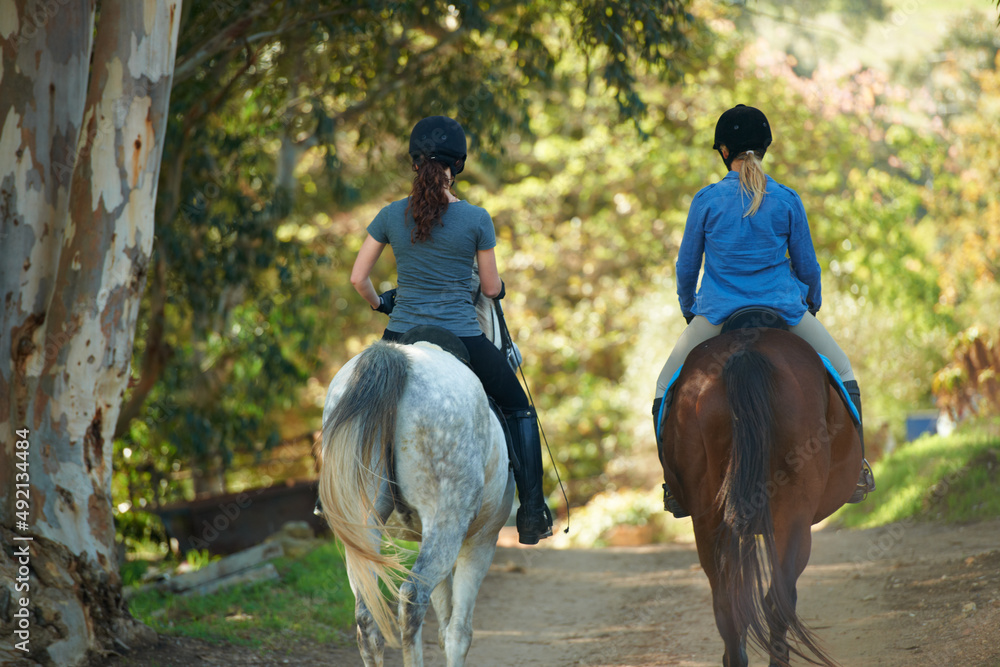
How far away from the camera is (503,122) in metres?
8.97

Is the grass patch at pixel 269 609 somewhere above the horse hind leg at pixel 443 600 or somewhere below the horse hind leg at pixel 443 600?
below

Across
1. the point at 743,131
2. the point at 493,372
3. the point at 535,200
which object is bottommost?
the point at 493,372

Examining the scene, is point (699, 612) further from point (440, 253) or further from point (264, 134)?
point (264, 134)

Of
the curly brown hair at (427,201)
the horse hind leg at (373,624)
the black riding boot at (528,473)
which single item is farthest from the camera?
the black riding boot at (528,473)

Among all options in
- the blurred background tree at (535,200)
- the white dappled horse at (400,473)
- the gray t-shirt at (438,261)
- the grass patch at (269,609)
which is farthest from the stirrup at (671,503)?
the blurred background tree at (535,200)

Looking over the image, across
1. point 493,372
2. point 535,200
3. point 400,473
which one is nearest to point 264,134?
point 535,200

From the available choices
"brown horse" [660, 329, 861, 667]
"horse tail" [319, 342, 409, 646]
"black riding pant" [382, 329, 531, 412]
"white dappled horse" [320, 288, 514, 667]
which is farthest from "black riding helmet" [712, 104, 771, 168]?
"horse tail" [319, 342, 409, 646]

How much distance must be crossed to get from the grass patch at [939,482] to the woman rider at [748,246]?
4.59 meters

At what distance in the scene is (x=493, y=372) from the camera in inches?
154

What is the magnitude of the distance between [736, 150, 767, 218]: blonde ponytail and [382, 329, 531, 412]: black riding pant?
4.32 feet

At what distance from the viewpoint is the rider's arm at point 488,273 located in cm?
384

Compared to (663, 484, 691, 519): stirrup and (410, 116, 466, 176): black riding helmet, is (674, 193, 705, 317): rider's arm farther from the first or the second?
(410, 116, 466, 176): black riding helmet

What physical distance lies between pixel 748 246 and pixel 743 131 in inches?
22.4

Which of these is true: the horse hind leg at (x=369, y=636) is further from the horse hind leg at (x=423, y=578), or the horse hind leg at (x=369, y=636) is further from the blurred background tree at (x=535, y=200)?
the blurred background tree at (x=535, y=200)
